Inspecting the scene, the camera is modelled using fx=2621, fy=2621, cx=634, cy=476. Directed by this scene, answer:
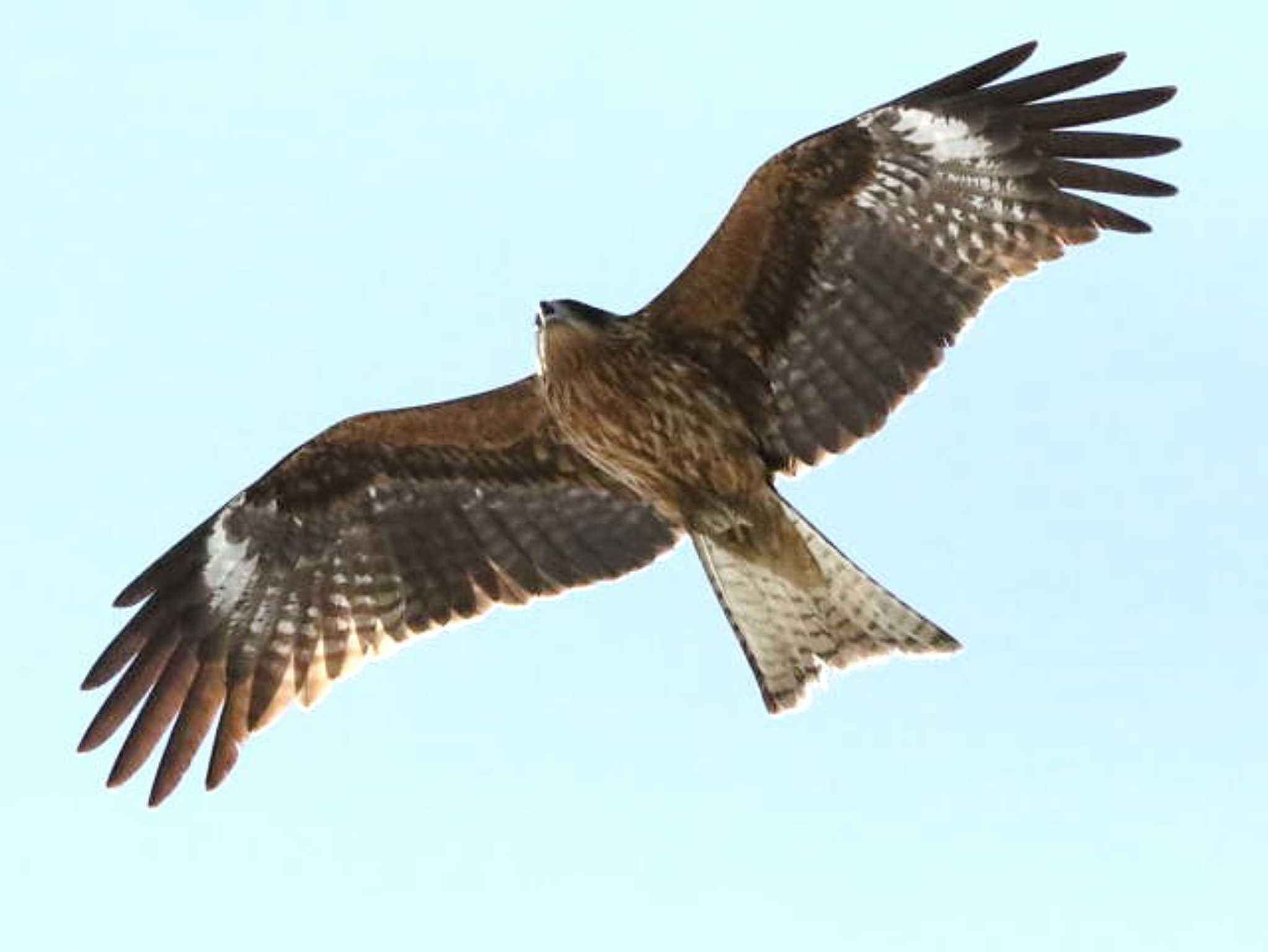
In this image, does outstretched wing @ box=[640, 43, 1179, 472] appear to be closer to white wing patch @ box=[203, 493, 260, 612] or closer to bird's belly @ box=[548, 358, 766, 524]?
bird's belly @ box=[548, 358, 766, 524]

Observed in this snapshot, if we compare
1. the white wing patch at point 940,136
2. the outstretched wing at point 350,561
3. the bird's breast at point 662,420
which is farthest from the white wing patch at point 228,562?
the white wing patch at point 940,136

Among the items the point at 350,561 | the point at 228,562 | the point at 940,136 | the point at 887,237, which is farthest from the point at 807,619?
the point at 228,562

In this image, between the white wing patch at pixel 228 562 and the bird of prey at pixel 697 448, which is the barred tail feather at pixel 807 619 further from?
the white wing patch at pixel 228 562

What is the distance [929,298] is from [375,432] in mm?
2998

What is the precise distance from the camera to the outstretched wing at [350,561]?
1339 cm

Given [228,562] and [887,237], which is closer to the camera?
[887,237]

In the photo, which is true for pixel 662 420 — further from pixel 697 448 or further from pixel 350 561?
pixel 350 561

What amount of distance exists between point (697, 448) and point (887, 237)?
1.35 metres

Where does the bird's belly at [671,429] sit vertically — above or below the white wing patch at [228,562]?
below

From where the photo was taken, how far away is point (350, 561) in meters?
→ 13.9

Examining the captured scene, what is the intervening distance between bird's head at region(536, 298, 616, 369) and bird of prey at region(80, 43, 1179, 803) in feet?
0.04

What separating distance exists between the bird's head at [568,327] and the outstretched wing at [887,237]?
24 cm

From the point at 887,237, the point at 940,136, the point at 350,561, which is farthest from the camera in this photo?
the point at 350,561

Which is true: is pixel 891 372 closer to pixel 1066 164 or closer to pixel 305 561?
pixel 1066 164
